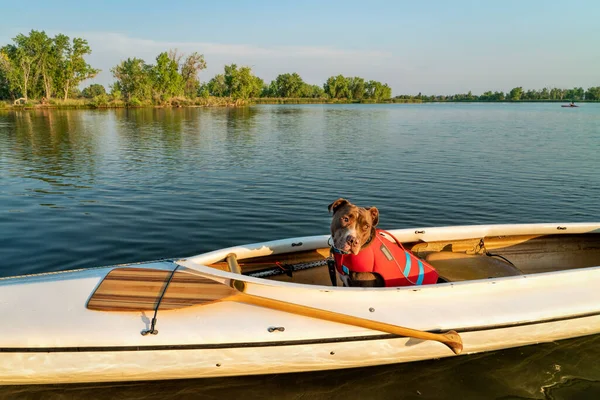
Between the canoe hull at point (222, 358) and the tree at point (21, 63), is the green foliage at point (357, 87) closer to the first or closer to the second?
the tree at point (21, 63)

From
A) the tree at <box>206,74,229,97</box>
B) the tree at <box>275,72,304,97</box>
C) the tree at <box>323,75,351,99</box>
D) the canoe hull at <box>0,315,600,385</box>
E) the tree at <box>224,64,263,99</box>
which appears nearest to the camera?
the canoe hull at <box>0,315,600,385</box>

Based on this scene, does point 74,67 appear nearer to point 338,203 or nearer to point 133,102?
point 133,102

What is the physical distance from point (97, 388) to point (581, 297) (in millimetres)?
5122

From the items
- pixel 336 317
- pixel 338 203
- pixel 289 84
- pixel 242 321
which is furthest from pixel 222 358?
pixel 289 84

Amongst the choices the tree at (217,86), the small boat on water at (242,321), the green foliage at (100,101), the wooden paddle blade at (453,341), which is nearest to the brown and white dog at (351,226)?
the small boat on water at (242,321)

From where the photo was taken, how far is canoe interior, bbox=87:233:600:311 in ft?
12.7

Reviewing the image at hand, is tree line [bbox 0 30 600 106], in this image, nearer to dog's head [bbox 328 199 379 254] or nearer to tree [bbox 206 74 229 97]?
tree [bbox 206 74 229 97]

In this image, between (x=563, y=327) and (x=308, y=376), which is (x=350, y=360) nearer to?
(x=308, y=376)

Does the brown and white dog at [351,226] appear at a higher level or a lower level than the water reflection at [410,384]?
higher

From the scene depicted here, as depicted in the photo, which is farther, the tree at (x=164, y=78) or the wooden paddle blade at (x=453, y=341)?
the tree at (x=164, y=78)

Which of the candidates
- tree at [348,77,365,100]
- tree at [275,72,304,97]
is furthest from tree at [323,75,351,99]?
tree at [275,72,304,97]

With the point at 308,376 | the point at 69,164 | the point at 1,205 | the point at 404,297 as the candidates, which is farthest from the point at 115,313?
the point at 69,164

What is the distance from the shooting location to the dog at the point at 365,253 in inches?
150

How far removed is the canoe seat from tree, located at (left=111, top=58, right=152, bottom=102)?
7689 cm
